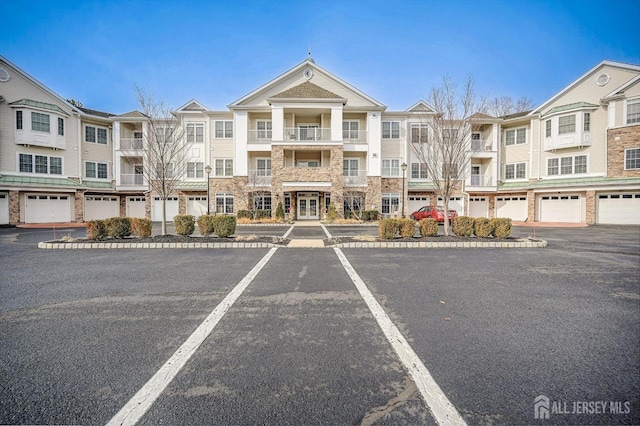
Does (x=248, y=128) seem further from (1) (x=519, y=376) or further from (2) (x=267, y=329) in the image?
(1) (x=519, y=376)

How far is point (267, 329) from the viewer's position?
374 centimetres

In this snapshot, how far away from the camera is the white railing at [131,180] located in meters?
26.2

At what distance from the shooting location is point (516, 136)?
26.8 metres

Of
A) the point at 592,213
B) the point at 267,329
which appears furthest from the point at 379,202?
the point at 267,329

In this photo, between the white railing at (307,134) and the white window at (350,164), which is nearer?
the white railing at (307,134)

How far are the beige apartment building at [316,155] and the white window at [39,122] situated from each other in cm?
9

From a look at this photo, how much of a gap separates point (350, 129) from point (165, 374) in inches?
993

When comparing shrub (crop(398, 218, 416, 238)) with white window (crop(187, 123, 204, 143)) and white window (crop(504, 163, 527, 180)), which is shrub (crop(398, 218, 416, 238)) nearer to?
white window (crop(504, 163, 527, 180))

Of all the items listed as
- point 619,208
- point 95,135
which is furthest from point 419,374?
point 95,135

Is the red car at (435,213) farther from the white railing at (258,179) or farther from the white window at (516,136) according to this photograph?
the white railing at (258,179)

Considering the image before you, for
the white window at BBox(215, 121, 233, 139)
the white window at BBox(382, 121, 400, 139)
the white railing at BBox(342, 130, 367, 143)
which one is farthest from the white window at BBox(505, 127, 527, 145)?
the white window at BBox(215, 121, 233, 139)

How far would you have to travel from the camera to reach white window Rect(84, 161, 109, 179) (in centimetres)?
2530

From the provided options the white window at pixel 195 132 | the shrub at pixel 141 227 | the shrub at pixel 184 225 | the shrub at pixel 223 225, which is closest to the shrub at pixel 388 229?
→ the shrub at pixel 223 225

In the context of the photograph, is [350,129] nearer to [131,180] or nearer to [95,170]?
[131,180]
